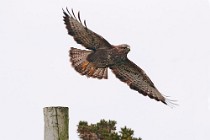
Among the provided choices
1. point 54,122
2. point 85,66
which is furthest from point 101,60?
point 54,122

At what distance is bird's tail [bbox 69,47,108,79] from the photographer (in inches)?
425

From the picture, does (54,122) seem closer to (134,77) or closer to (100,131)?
(100,131)

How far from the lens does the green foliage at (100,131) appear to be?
5.81 m

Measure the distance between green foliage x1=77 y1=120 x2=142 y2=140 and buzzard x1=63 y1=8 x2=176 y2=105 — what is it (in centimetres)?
426

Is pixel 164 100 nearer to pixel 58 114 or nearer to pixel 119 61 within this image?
pixel 119 61

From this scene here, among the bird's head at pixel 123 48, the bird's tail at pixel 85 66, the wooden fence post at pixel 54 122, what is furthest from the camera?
the bird's tail at pixel 85 66

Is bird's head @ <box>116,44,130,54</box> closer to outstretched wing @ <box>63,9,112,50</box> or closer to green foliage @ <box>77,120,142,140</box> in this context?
outstretched wing @ <box>63,9,112,50</box>

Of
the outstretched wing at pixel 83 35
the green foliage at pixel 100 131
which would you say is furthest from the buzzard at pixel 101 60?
the green foliage at pixel 100 131

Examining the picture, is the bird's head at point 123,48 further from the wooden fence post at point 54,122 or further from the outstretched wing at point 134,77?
the wooden fence post at point 54,122

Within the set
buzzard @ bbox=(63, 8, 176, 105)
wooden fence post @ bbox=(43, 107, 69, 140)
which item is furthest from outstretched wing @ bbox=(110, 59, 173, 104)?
wooden fence post @ bbox=(43, 107, 69, 140)

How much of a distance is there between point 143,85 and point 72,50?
1.53 metres

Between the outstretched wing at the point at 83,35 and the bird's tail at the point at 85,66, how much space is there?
32cm

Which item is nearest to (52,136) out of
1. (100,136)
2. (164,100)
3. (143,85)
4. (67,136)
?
(67,136)

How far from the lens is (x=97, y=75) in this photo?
1080 centimetres
